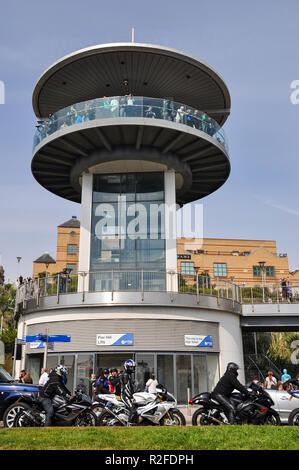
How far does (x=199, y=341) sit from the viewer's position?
70.6 ft

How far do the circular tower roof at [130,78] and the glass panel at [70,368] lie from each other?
1473 centimetres

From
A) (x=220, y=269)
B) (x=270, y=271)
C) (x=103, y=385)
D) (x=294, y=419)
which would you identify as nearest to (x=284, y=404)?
(x=294, y=419)

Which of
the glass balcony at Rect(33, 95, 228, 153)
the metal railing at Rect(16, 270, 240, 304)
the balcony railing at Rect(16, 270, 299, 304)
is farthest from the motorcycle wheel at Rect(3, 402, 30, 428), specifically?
the glass balcony at Rect(33, 95, 228, 153)

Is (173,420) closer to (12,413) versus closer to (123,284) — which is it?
(12,413)

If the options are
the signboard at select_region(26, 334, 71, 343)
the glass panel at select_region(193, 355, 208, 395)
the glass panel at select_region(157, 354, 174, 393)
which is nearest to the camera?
the glass panel at select_region(157, 354, 174, 393)

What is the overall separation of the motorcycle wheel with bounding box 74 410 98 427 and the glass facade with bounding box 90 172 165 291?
1298cm

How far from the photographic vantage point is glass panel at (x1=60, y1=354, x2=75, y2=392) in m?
20.6

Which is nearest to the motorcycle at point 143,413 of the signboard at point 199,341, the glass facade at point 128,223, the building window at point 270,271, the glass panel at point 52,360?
the signboard at point 199,341

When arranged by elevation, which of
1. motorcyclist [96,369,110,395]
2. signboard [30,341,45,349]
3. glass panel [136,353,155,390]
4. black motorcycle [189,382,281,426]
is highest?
signboard [30,341,45,349]

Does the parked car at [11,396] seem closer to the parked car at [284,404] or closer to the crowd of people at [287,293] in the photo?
the parked car at [284,404]

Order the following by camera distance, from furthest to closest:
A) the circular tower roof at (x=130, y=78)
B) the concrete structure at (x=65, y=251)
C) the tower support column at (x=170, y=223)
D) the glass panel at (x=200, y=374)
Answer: the concrete structure at (x=65, y=251) < the tower support column at (x=170, y=223) < the circular tower roof at (x=130, y=78) < the glass panel at (x=200, y=374)

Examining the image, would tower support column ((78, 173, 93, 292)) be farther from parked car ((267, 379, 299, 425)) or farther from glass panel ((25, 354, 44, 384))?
parked car ((267, 379, 299, 425))

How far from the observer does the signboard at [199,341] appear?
21.2 m
